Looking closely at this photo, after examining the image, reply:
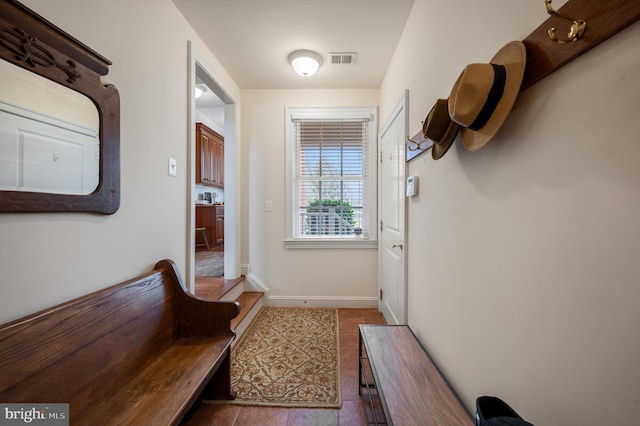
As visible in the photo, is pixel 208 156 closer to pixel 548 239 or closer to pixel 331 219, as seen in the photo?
pixel 331 219

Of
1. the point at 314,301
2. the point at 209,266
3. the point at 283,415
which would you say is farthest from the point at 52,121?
the point at 209,266

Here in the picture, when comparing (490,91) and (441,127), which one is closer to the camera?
(490,91)

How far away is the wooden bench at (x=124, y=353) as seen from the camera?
0.81 m

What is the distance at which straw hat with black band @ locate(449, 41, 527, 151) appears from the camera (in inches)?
28.4

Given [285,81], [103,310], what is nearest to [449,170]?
[103,310]

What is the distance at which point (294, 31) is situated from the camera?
2.01m

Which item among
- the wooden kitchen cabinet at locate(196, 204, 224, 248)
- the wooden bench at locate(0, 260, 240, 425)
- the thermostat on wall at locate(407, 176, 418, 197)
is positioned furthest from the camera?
the wooden kitchen cabinet at locate(196, 204, 224, 248)

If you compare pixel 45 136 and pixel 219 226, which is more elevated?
pixel 45 136

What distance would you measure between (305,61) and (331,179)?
50.4 inches

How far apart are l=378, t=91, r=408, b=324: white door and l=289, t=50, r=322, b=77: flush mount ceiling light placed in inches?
Result: 35.3

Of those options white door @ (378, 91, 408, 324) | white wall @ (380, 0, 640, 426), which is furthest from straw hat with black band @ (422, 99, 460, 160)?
white door @ (378, 91, 408, 324)

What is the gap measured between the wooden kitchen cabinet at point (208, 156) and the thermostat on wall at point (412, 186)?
4.34m

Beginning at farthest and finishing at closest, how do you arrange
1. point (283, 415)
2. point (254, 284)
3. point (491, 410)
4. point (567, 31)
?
point (254, 284)
point (283, 415)
point (491, 410)
point (567, 31)

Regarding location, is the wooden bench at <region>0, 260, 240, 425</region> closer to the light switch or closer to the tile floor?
the tile floor
